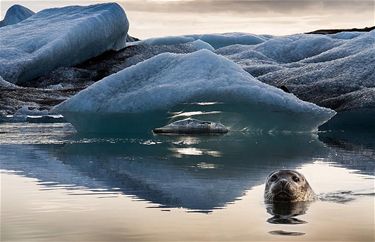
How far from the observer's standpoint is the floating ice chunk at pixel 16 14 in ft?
275

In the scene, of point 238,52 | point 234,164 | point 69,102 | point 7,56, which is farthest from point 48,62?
point 234,164

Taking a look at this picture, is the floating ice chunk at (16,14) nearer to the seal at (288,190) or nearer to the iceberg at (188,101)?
the iceberg at (188,101)

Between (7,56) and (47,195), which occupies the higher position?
(7,56)

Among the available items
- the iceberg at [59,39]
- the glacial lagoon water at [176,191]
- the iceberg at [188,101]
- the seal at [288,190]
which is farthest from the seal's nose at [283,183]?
the iceberg at [59,39]

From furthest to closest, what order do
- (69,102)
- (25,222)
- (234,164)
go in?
(69,102), (234,164), (25,222)

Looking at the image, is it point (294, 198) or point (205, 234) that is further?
point (294, 198)

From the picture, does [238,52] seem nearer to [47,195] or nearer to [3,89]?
[3,89]

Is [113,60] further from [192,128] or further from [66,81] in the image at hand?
[192,128]

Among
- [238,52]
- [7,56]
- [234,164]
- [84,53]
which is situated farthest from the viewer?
[238,52]

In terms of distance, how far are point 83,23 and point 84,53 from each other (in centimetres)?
510

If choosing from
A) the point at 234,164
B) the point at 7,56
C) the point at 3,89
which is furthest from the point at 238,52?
the point at 234,164

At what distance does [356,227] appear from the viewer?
27.9 feet

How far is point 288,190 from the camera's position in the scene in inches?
420

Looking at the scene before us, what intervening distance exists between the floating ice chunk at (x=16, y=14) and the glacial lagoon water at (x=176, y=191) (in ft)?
210
